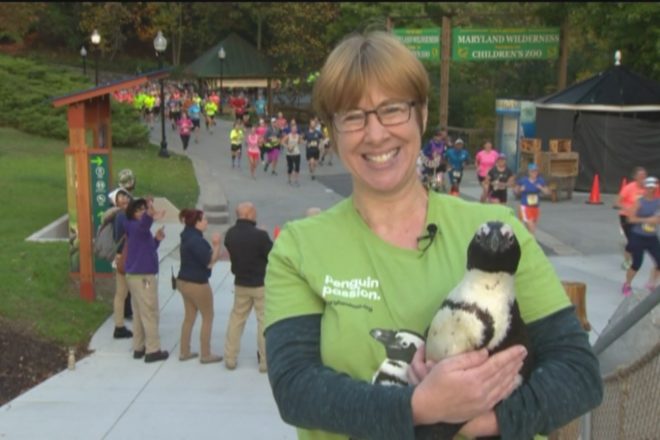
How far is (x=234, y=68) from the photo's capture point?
51.9 metres

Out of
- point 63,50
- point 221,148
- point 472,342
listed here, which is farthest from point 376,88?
point 63,50

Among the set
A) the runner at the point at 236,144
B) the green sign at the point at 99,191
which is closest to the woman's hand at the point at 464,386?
the green sign at the point at 99,191

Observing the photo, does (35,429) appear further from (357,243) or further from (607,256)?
(607,256)

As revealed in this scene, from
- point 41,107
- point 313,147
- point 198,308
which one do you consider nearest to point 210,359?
point 198,308

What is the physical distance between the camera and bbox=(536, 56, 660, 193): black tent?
22.6 metres

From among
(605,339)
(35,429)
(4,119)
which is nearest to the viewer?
(605,339)

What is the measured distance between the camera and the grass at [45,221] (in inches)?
406

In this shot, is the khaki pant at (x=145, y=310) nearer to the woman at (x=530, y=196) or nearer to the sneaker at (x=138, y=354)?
the sneaker at (x=138, y=354)

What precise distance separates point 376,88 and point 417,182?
0.27 meters

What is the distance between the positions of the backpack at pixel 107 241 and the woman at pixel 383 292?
327 inches

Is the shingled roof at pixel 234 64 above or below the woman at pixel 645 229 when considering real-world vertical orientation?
above

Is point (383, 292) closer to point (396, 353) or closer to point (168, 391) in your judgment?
point (396, 353)

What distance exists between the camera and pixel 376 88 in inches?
77.8

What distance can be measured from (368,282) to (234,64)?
51.1m
